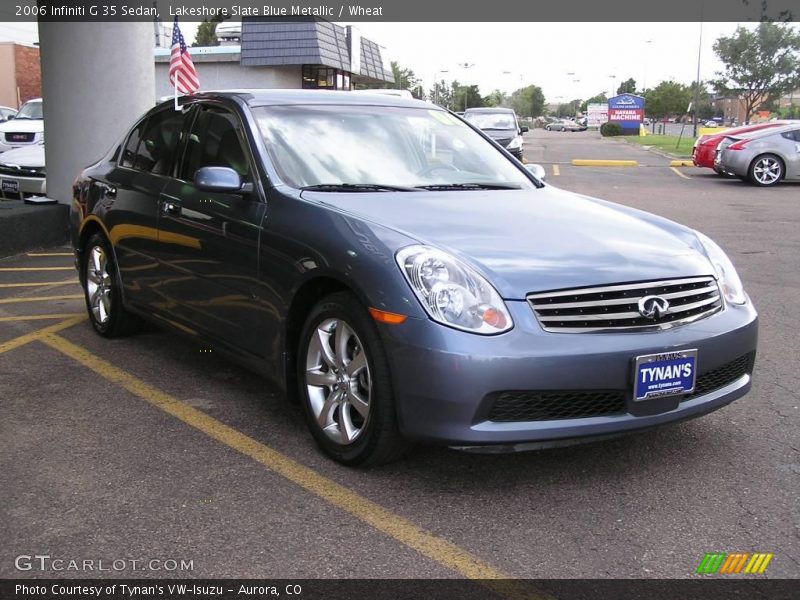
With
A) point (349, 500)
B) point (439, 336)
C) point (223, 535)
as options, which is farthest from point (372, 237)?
point (223, 535)

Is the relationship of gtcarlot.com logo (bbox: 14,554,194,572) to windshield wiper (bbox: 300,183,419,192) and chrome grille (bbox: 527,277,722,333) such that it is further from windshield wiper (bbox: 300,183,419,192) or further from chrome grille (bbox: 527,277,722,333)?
windshield wiper (bbox: 300,183,419,192)

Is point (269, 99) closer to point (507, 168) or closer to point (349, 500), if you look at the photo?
point (507, 168)

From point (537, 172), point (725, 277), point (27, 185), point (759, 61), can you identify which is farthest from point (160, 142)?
point (759, 61)

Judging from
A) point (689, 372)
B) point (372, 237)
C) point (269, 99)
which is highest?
point (269, 99)

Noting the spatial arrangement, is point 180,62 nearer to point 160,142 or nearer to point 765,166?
point 160,142

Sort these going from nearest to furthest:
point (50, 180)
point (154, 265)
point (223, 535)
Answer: point (223, 535) < point (154, 265) < point (50, 180)

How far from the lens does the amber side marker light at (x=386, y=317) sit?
129 inches

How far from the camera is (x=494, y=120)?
77.6 feet

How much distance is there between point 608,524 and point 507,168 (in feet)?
7.90

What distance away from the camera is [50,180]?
428 inches

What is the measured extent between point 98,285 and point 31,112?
14.6 m

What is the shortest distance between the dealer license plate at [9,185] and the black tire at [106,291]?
6.80 metres

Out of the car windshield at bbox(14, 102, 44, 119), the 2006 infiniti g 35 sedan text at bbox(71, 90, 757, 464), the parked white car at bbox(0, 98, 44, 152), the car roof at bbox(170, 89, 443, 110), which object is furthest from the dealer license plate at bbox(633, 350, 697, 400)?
the car windshield at bbox(14, 102, 44, 119)

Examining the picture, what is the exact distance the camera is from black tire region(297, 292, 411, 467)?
339cm
